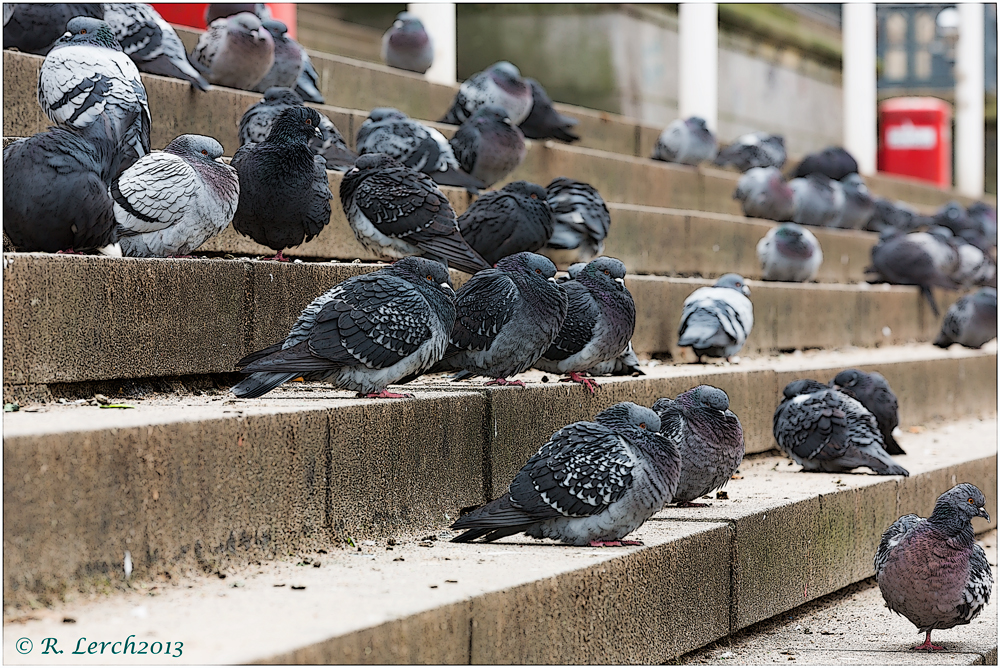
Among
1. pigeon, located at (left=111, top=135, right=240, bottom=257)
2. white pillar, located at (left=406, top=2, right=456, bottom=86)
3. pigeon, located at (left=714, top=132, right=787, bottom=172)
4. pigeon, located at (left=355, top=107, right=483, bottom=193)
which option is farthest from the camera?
pigeon, located at (left=714, top=132, right=787, bottom=172)

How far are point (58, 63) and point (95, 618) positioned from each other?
7.51ft

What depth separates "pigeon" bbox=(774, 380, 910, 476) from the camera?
5.66 meters

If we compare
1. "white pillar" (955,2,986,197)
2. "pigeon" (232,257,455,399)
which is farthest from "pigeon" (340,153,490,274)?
"white pillar" (955,2,986,197)

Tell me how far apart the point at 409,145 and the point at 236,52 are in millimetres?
1038

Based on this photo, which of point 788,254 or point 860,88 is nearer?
point 788,254

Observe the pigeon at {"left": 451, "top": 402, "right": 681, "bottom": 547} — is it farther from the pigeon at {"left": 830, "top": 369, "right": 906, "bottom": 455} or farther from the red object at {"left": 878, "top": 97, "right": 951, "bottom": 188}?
the red object at {"left": 878, "top": 97, "right": 951, "bottom": 188}

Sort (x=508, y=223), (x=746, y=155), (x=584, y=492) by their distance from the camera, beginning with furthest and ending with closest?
(x=746, y=155) → (x=508, y=223) → (x=584, y=492)

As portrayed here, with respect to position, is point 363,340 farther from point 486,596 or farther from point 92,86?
point 92,86

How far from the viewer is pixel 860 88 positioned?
1469cm

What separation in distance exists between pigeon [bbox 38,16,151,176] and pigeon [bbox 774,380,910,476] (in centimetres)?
316

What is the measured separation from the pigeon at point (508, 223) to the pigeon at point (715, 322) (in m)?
1.31

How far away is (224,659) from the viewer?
2.47 m

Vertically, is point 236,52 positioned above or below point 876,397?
above

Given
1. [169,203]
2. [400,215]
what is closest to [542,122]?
[400,215]
